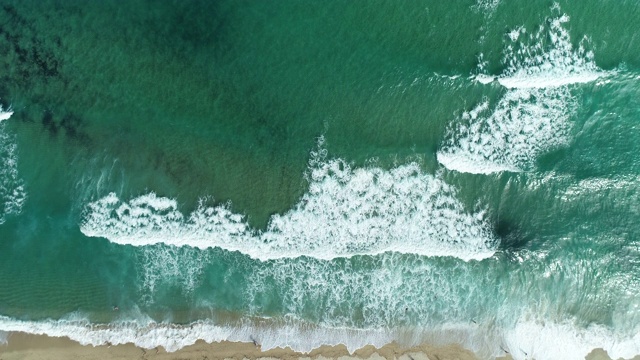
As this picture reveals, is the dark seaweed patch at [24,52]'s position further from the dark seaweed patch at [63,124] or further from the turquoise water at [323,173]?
the dark seaweed patch at [63,124]

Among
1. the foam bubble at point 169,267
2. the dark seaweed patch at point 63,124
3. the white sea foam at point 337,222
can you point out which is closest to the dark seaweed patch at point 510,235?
the white sea foam at point 337,222

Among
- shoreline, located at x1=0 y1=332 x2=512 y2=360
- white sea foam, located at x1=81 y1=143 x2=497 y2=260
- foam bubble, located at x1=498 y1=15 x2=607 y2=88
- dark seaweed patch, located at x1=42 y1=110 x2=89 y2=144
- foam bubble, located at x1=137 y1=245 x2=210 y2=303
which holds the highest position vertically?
foam bubble, located at x1=498 y1=15 x2=607 y2=88

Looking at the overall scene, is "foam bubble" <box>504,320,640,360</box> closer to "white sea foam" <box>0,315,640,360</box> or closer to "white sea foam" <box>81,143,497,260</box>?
"white sea foam" <box>0,315,640,360</box>

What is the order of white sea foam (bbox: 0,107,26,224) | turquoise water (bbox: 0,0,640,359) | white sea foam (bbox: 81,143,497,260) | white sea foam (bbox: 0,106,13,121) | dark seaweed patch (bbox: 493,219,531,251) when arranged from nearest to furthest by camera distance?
turquoise water (bbox: 0,0,640,359)
white sea foam (bbox: 81,143,497,260)
dark seaweed patch (bbox: 493,219,531,251)
white sea foam (bbox: 0,107,26,224)
white sea foam (bbox: 0,106,13,121)

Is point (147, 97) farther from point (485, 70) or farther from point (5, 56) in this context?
point (485, 70)

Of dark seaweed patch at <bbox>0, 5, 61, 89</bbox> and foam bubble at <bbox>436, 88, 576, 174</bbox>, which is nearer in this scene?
foam bubble at <bbox>436, 88, 576, 174</bbox>

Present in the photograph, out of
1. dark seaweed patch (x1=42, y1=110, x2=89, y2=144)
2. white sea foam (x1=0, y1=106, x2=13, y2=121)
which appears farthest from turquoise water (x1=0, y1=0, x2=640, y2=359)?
white sea foam (x1=0, y1=106, x2=13, y2=121)
